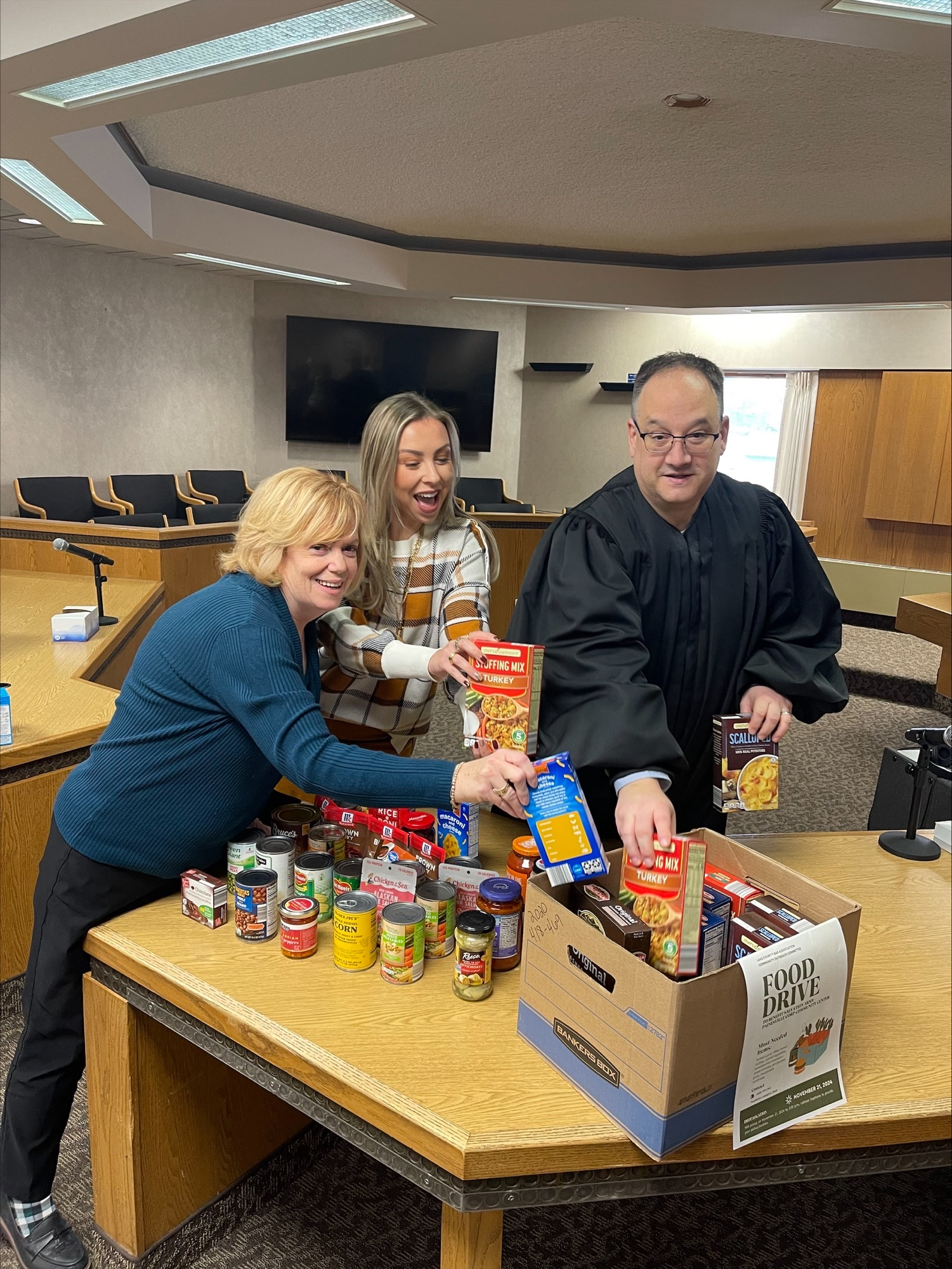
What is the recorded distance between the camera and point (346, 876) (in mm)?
1525

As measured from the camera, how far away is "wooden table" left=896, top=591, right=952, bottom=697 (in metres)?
5.06

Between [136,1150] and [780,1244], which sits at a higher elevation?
[136,1150]

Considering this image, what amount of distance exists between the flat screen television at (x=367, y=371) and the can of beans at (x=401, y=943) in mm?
9857

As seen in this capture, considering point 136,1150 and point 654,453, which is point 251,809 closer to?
point 136,1150

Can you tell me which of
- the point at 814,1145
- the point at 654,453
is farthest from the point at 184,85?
the point at 814,1145

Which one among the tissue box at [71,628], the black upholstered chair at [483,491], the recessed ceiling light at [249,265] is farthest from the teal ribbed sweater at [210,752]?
the black upholstered chair at [483,491]

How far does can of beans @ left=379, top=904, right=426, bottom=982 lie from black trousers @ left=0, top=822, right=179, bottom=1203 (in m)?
0.50

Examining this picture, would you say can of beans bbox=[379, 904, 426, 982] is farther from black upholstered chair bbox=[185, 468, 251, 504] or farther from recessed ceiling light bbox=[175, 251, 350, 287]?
black upholstered chair bbox=[185, 468, 251, 504]

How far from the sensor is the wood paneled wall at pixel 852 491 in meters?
9.39

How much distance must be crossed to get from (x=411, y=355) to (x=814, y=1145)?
10690mm

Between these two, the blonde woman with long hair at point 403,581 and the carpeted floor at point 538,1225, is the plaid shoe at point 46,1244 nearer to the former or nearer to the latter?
the carpeted floor at point 538,1225

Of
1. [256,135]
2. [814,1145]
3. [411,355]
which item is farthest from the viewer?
[411,355]

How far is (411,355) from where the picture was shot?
11.0 m

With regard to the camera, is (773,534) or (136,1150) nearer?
(136,1150)
